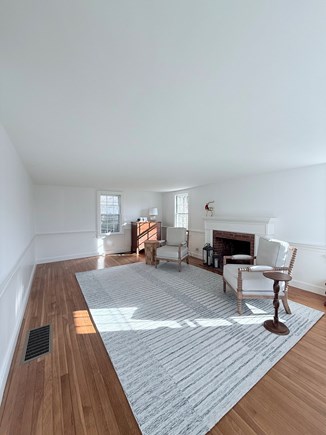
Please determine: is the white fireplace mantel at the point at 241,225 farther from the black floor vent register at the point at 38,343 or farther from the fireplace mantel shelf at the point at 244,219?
the black floor vent register at the point at 38,343

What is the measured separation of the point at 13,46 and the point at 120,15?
56 cm

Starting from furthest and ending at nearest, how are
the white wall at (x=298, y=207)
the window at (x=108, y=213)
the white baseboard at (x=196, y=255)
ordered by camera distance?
the window at (x=108, y=213) < the white baseboard at (x=196, y=255) < the white wall at (x=298, y=207)

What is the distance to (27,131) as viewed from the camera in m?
1.88

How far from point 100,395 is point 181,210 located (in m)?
5.63

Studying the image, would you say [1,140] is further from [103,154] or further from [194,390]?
[194,390]

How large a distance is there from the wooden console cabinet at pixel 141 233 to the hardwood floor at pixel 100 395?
416 cm

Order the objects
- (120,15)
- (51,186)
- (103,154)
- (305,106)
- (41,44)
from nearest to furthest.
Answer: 1. (120,15)
2. (41,44)
3. (305,106)
4. (103,154)
5. (51,186)

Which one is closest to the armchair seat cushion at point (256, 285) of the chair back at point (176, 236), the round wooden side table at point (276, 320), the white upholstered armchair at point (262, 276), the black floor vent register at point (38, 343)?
the white upholstered armchair at point (262, 276)

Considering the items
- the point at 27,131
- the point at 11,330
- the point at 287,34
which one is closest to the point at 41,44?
the point at 287,34

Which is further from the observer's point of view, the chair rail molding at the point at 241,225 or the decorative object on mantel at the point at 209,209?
the decorative object on mantel at the point at 209,209

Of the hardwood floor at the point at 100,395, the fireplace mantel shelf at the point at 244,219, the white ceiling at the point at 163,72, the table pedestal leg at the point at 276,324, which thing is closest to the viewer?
the white ceiling at the point at 163,72

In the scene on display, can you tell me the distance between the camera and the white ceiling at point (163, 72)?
0.76m

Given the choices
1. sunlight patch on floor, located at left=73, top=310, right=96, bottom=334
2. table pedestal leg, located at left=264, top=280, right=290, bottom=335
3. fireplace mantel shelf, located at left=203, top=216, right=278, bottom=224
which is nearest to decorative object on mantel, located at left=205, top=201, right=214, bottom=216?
fireplace mantel shelf, located at left=203, top=216, right=278, bottom=224

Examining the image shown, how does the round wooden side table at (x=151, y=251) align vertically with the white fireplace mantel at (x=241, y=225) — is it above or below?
below
